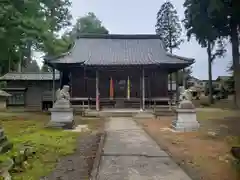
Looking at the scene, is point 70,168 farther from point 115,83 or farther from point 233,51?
point 233,51

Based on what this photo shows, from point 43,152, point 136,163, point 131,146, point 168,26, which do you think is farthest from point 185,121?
point 168,26

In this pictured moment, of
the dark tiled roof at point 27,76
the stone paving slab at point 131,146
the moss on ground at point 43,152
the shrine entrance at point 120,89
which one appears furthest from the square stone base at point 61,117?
the dark tiled roof at point 27,76

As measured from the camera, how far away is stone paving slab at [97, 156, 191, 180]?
16.7 feet

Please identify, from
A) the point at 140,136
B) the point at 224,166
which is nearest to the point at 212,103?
the point at 140,136

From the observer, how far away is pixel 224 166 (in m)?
5.95

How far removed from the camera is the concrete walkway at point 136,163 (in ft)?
16.9

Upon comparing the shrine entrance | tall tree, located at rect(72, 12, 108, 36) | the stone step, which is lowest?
the stone step

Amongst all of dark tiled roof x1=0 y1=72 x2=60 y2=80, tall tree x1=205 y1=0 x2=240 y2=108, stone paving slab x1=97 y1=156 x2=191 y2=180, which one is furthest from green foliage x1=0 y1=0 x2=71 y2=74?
tall tree x1=205 y1=0 x2=240 y2=108

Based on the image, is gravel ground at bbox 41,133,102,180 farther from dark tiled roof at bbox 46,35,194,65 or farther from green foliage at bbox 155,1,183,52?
green foliage at bbox 155,1,183,52

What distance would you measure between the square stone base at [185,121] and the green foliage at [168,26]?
31.5 metres

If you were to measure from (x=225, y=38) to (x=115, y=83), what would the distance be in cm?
1323

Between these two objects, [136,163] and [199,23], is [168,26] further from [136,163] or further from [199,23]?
[136,163]

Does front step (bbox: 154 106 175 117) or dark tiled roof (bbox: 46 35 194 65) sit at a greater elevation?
dark tiled roof (bbox: 46 35 194 65)

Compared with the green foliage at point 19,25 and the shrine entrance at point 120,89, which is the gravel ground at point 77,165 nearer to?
the green foliage at point 19,25
